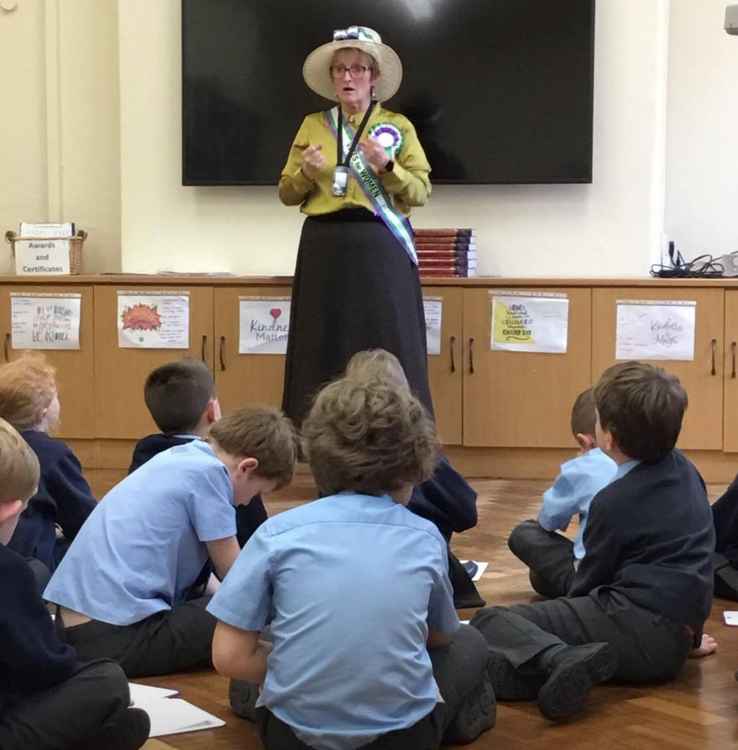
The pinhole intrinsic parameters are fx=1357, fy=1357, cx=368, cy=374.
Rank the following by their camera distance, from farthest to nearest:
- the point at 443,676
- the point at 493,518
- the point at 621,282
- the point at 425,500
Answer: the point at 621,282, the point at 493,518, the point at 425,500, the point at 443,676

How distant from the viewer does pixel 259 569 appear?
6.84ft

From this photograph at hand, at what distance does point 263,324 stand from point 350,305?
2.98 ft

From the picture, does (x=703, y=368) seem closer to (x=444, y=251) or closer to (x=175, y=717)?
(x=444, y=251)

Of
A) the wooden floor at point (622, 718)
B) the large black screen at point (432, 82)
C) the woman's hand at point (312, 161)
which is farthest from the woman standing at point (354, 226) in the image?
the wooden floor at point (622, 718)

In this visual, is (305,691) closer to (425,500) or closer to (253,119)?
(425,500)

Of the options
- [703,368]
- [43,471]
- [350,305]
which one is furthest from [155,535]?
[703,368]

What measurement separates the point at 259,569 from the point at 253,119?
14.1 ft

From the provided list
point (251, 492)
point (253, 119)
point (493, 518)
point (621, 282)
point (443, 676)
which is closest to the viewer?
point (443, 676)

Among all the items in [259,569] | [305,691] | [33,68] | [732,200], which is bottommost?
[305,691]

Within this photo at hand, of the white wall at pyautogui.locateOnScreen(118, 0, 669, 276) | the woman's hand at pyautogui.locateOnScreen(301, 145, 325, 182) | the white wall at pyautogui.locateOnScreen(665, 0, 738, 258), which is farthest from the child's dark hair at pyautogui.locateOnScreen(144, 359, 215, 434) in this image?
the white wall at pyautogui.locateOnScreen(665, 0, 738, 258)

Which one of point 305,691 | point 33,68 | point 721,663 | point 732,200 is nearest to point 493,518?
point 721,663

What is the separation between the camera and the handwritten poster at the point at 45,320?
19.5 feet

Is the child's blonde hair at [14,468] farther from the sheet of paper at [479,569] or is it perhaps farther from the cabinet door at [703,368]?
the cabinet door at [703,368]

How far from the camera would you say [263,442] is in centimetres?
276
